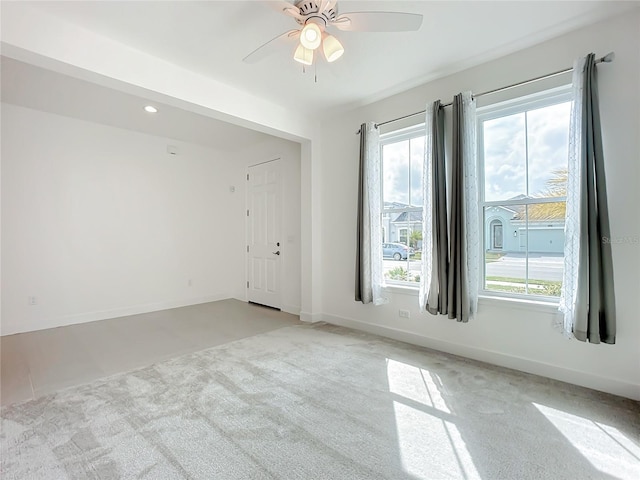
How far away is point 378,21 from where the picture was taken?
1837 mm

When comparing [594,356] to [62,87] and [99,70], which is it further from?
[62,87]

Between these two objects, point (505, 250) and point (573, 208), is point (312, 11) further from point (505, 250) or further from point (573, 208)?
point (505, 250)

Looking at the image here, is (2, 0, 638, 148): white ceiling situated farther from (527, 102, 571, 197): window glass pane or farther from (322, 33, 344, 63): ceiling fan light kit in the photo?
(527, 102, 571, 197): window glass pane

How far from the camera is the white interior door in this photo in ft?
16.9

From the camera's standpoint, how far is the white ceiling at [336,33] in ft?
7.08

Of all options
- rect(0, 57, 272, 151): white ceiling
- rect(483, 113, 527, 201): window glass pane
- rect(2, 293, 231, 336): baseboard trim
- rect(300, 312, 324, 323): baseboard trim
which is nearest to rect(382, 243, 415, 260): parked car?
rect(483, 113, 527, 201): window glass pane

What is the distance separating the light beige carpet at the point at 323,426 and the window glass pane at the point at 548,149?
1.59m

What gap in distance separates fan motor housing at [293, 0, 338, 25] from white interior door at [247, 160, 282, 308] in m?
3.21

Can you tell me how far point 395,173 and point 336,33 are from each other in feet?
5.53

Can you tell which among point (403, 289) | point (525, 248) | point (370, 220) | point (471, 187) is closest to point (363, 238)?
point (370, 220)

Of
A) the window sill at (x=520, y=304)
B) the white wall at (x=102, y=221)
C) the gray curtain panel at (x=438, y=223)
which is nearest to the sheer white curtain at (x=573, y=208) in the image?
the window sill at (x=520, y=304)

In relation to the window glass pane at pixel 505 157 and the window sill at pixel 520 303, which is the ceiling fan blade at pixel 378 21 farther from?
the window sill at pixel 520 303

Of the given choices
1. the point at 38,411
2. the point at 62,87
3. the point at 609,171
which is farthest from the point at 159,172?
the point at 609,171

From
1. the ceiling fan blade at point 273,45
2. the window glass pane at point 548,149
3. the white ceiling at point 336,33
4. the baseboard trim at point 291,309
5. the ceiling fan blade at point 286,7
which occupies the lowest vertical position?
the baseboard trim at point 291,309
